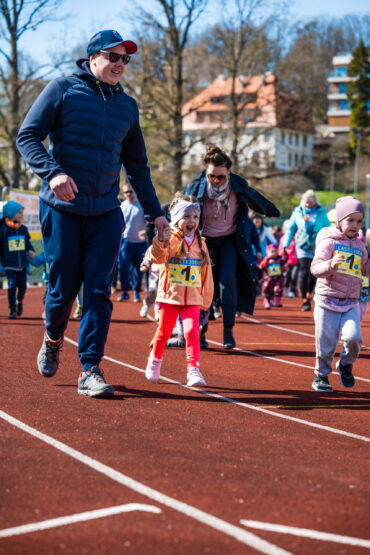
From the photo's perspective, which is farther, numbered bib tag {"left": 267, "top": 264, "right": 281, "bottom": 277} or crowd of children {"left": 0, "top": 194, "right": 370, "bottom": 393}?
numbered bib tag {"left": 267, "top": 264, "right": 281, "bottom": 277}

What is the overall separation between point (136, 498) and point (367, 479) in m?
1.30

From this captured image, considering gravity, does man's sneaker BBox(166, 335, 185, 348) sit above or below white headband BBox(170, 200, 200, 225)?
below

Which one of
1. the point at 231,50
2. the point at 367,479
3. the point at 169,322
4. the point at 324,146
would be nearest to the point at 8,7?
the point at 231,50

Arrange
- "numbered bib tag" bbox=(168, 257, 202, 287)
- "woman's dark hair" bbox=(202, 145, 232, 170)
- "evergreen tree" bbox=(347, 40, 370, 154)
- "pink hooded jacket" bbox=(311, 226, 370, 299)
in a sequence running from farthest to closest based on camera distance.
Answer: "evergreen tree" bbox=(347, 40, 370, 154) → "woman's dark hair" bbox=(202, 145, 232, 170) → "numbered bib tag" bbox=(168, 257, 202, 287) → "pink hooded jacket" bbox=(311, 226, 370, 299)

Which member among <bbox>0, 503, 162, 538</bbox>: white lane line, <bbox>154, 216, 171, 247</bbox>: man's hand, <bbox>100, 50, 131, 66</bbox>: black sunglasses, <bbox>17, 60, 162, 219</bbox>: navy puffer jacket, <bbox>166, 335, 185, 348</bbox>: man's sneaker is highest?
<bbox>100, 50, 131, 66</bbox>: black sunglasses

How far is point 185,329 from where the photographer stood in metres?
7.61

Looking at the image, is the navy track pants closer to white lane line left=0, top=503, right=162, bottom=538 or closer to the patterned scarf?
white lane line left=0, top=503, right=162, bottom=538

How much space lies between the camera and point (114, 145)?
6.27 meters

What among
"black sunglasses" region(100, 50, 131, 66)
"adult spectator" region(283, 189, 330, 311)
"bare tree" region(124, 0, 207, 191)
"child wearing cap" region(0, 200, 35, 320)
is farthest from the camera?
"bare tree" region(124, 0, 207, 191)

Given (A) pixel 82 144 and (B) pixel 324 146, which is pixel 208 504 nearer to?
(A) pixel 82 144

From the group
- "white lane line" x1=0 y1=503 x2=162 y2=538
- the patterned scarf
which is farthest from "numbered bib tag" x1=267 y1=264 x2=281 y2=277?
"white lane line" x1=0 y1=503 x2=162 y2=538

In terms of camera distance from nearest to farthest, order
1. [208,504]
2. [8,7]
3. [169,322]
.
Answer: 1. [208,504]
2. [169,322]
3. [8,7]

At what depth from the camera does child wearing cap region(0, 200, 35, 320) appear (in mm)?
13953

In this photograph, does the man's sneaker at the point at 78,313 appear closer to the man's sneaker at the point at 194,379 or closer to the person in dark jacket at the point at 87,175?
the man's sneaker at the point at 194,379
